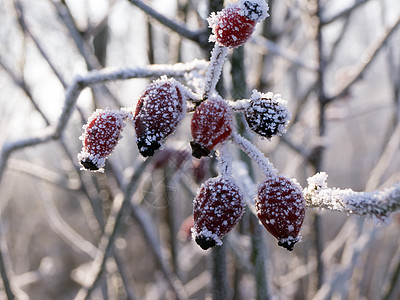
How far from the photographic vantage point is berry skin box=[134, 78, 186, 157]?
0.50 meters

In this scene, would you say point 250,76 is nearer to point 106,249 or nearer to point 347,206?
point 106,249

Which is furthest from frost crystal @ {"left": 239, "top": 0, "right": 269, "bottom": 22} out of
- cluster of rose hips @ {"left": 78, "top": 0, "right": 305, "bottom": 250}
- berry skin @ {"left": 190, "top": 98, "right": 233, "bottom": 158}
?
berry skin @ {"left": 190, "top": 98, "right": 233, "bottom": 158}

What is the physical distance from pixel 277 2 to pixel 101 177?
153cm

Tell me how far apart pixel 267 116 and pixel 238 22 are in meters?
0.12

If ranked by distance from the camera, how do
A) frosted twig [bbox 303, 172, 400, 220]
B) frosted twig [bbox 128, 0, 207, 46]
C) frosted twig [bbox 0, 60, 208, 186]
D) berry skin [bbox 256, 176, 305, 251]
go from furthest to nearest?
frosted twig [bbox 128, 0, 207, 46], frosted twig [bbox 0, 60, 208, 186], berry skin [bbox 256, 176, 305, 251], frosted twig [bbox 303, 172, 400, 220]

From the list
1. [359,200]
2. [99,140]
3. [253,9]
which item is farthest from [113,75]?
[359,200]

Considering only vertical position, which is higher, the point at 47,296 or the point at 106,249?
the point at 47,296

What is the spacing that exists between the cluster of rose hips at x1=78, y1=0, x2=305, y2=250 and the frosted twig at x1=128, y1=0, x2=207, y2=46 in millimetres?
280

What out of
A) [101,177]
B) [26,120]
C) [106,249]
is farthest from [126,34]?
[106,249]

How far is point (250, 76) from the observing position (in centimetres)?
238

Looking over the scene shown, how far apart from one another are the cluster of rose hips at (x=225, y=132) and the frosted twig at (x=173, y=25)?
28cm

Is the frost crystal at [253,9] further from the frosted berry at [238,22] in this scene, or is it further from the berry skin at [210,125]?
the berry skin at [210,125]

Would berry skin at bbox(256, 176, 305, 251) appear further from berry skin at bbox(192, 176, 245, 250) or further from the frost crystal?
the frost crystal

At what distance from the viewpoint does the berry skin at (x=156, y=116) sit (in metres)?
0.50
